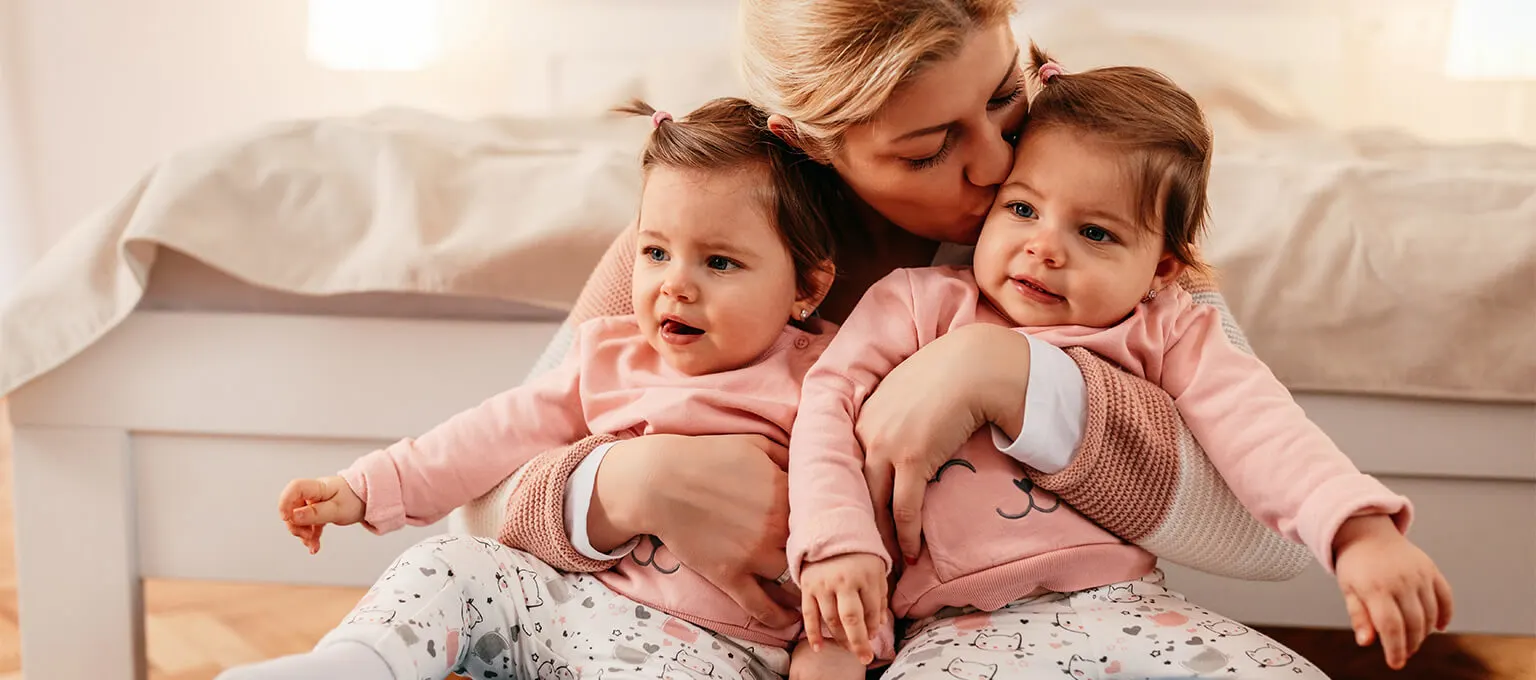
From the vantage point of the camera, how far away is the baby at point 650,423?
0.82 metres

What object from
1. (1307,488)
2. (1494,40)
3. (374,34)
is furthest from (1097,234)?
(374,34)

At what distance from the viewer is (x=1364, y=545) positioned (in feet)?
2.34

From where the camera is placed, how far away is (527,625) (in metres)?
0.84

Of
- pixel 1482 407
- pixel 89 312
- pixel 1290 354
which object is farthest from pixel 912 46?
pixel 89 312

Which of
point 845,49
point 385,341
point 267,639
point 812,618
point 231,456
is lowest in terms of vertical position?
point 267,639

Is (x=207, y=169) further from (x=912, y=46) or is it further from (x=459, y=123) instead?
(x=912, y=46)

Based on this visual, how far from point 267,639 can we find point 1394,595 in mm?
1388

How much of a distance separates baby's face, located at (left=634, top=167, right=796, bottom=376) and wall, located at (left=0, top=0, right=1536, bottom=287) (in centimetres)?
257

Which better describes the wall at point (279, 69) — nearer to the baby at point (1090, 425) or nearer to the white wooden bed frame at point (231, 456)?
the white wooden bed frame at point (231, 456)

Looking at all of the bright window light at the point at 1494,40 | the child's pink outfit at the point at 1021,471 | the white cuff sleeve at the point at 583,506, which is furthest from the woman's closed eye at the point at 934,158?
the bright window light at the point at 1494,40

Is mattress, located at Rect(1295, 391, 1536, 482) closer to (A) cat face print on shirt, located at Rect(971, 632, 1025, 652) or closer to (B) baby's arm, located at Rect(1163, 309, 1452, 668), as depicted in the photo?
(B) baby's arm, located at Rect(1163, 309, 1452, 668)

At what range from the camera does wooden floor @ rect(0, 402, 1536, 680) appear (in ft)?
4.96

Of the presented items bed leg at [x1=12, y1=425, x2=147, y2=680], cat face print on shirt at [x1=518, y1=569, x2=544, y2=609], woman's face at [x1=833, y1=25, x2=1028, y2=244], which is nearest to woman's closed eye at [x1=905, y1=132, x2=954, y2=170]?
woman's face at [x1=833, y1=25, x2=1028, y2=244]

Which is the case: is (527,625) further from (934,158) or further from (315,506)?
(934,158)
